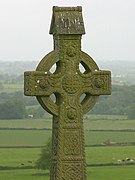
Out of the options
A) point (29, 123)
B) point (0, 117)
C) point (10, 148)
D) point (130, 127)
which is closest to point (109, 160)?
point (10, 148)

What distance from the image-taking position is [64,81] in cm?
994

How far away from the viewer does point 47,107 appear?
9.83 meters

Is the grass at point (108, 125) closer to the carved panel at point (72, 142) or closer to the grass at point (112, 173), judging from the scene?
the grass at point (112, 173)

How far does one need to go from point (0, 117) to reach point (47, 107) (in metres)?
84.4

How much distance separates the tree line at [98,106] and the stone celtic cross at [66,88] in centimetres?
8438

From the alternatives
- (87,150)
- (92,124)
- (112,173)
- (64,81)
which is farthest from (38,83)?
(92,124)

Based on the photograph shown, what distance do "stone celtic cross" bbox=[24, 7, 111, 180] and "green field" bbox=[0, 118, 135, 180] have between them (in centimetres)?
3500

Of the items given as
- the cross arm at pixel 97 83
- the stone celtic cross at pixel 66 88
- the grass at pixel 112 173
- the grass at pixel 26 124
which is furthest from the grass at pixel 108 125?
the stone celtic cross at pixel 66 88

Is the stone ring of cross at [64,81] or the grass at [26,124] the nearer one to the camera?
the stone ring of cross at [64,81]

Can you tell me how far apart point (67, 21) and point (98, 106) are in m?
100.0

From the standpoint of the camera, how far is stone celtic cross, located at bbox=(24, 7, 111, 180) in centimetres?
977

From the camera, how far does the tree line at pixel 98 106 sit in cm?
9706

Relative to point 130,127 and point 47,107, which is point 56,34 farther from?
point 130,127

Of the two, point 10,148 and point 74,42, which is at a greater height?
point 74,42
